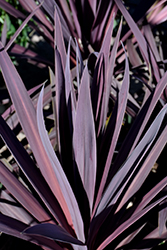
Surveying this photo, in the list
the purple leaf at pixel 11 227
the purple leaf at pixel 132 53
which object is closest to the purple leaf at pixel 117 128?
the purple leaf at pixel 11 227

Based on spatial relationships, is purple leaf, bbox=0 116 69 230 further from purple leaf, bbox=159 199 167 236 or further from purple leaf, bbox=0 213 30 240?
purple leaf, bbox=159 199 167 236

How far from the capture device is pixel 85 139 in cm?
59

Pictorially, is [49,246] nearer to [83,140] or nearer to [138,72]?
[83,140]

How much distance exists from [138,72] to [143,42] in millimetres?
206

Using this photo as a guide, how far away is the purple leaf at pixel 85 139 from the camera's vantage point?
0.55m

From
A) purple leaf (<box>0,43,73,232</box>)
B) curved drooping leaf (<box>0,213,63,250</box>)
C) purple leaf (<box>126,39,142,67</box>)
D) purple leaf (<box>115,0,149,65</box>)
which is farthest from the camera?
purple leaf (<box>126,39,142,67</box>)

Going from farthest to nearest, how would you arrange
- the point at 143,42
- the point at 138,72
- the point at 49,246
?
the point at 138,72, the point at 143,42, the point at 49,246

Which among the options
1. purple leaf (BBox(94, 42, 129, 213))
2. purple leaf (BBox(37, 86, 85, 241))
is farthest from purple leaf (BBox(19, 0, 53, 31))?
purple leaf (BBox(37, 86, 85, 241))

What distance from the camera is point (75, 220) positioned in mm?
569

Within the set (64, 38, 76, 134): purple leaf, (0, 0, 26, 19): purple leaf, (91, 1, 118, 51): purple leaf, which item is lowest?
(64, 38, 76, 134): purple leaf

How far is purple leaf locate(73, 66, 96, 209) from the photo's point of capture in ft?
1.81

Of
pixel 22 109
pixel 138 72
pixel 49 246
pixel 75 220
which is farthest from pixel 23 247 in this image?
pixel 138 72

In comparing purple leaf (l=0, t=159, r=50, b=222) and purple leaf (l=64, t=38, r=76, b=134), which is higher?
purple leaf (l=64, t=38, r=76, b=134)

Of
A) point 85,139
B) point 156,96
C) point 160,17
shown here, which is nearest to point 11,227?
point 85,139
